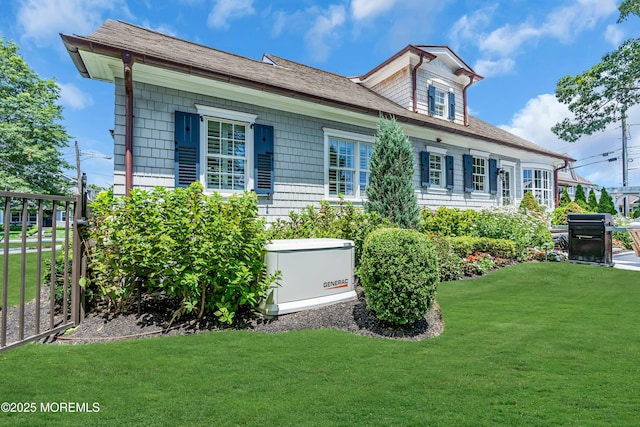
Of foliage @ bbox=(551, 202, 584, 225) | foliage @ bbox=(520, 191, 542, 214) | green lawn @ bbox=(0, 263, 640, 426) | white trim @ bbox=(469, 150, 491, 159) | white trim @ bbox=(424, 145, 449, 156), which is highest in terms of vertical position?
white trim @ bbox=(469, 150, 491, 159)

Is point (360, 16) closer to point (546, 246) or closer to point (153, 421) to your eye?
point (546, 246)

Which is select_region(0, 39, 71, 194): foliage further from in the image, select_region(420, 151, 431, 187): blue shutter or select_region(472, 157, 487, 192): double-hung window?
select_region(472, 157, 487, 192): double-hung window

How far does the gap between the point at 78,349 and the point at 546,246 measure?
429 inches

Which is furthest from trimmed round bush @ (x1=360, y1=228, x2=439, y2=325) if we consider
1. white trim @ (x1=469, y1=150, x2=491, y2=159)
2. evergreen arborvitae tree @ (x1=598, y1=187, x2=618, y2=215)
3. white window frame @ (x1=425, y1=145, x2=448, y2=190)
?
evergreen arborvitae tree @ (x1=598, y1=187, x2=618, y2=215)

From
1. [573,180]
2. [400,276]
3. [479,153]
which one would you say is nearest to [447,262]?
[400,276]

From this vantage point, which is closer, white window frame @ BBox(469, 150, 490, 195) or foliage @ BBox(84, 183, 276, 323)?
foliage @ BBox(84, 183, 276, 323)

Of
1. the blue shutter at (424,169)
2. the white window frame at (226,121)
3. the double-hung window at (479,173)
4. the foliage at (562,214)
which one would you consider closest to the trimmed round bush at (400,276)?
the white window frame at (226,121)

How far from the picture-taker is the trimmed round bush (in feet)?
11.8

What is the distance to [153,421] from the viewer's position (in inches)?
78.6

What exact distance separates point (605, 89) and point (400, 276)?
15956 millimetres

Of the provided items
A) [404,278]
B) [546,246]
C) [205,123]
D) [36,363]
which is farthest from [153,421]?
[546,246]

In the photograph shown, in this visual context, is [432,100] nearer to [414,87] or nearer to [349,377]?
[414,87]

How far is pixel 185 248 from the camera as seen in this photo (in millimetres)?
3730

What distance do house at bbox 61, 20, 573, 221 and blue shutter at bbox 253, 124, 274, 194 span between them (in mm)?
23
